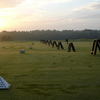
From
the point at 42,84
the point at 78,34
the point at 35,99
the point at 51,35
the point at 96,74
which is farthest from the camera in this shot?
the point at 51,35

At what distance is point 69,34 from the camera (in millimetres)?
129500

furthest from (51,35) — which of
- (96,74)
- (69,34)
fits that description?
(96,74)

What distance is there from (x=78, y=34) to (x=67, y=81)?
121 m

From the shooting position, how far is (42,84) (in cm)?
482

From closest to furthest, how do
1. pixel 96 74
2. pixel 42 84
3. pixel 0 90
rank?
pixel 0 90 → pixel 42 84 → pixel 96 74

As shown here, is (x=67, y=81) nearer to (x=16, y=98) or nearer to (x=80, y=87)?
(x=80, y=87)

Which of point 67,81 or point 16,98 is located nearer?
point 16,98

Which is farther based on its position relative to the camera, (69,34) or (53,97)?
(69,34)

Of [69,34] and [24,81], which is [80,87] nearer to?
[24,81]

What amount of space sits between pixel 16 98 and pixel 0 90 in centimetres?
69

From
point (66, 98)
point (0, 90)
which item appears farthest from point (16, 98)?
point (66, 98)

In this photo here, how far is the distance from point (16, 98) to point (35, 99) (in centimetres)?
42

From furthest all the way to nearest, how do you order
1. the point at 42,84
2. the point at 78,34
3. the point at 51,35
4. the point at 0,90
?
1. the point at 51,35
2. the point at 78,34
3. the point at 42,84
4. the point at 0,90

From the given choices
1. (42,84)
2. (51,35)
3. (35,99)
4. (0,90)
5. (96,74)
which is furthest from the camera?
(51,35)
